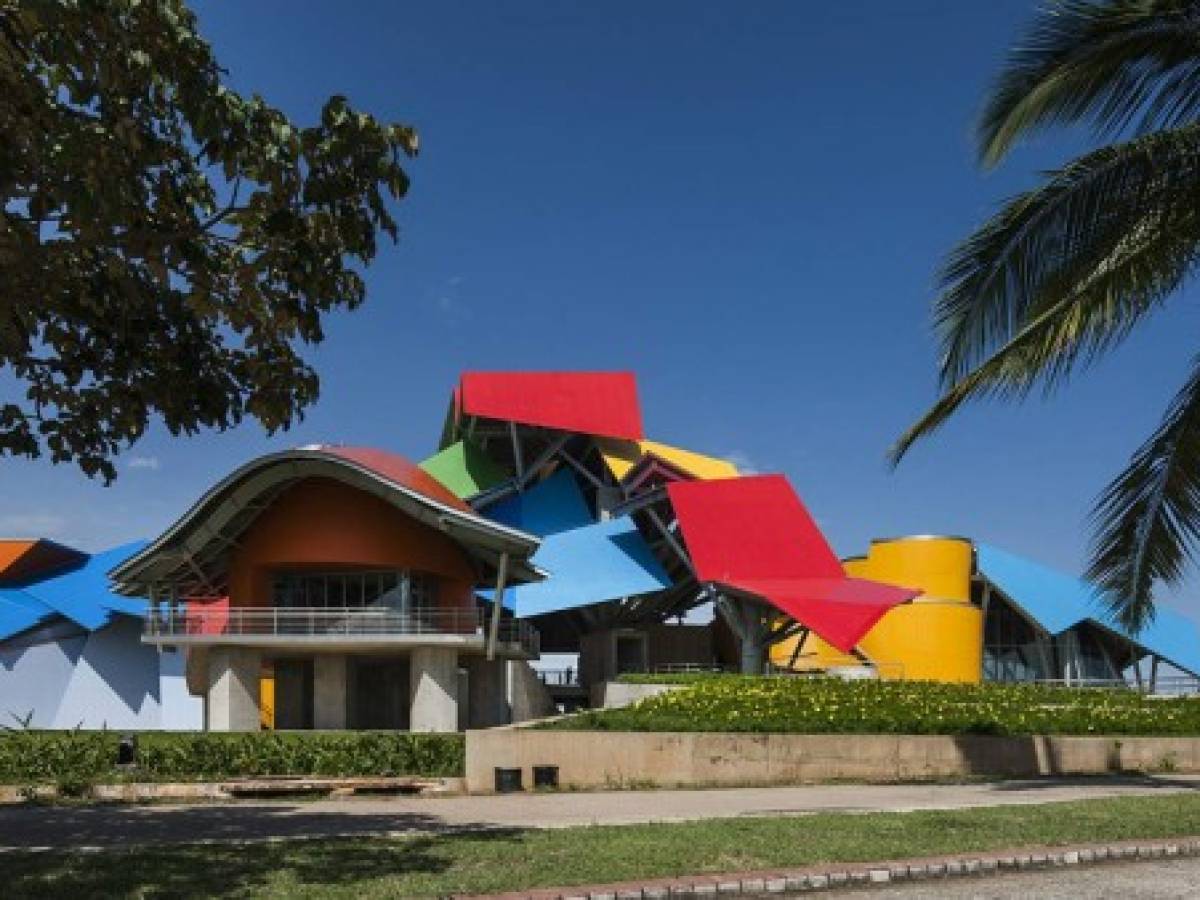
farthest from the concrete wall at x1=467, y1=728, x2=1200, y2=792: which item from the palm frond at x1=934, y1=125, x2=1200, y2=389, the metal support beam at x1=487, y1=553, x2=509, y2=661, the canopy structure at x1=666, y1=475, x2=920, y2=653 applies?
the canopy structure at x1=666, y1=475, x2=920, y2=653

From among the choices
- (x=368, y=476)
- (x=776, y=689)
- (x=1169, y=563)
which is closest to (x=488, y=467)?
(x=368, y=476)

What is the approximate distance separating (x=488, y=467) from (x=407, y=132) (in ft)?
166

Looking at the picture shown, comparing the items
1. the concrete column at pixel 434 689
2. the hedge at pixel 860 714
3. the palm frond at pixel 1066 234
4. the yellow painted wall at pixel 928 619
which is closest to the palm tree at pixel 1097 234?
the palm frond at pixel 1066 234

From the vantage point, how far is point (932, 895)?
9930 mm

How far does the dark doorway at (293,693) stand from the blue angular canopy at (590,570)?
385 inches

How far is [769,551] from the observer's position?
48562 millimetres

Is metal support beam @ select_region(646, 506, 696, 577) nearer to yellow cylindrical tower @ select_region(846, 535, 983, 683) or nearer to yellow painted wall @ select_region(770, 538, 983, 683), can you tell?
yellow painted wall @ select_region(770, 538, 983, 683)

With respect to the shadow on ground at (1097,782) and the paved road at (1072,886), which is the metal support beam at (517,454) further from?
the paved road at (1072,886)

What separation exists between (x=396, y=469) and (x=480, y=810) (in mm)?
23803

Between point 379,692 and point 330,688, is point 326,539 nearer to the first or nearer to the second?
point 330,688

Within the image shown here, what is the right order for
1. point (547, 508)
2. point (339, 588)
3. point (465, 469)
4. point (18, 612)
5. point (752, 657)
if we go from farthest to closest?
point (465, 469) < point (547, 508) < point (18, 612) < point (752, 657) < point (339, 588)

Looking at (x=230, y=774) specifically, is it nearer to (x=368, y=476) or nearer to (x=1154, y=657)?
(x=368, y=476)

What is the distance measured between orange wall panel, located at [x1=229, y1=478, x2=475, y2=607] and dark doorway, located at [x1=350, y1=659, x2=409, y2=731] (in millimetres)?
5112

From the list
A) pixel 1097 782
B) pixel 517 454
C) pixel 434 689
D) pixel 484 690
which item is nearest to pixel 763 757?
pixel 1097 782
